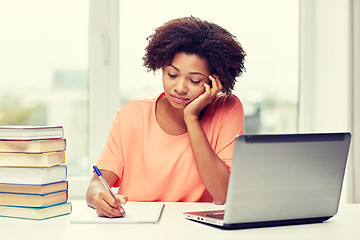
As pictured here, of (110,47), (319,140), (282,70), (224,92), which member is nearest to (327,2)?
(282,70)

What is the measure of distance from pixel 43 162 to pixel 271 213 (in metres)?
0.60

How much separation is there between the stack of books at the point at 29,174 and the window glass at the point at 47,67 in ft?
5.06

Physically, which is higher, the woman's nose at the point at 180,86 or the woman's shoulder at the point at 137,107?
the woman's nose at the point at 180,86

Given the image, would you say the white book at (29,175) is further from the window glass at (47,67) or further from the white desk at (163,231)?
the window glass at (47,67)

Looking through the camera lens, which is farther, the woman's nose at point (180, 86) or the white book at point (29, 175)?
the woman's nose at point (180, 86)

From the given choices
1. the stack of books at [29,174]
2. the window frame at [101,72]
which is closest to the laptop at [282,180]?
the stack of books at [29,174]

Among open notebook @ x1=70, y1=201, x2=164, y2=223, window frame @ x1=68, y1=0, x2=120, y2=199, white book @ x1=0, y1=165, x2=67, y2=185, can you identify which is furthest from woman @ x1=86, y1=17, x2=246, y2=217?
window frame @ x1=68, y1=0, x2=120, y2=199

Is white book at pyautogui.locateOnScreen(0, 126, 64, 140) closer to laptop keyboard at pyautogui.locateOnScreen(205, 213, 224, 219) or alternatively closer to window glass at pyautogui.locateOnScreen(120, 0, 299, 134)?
laptop keyboard at pyautogui.locateOnScreen(205, 213, 224, 219)

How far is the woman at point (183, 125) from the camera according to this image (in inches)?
67.8

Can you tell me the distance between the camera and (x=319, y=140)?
1.17 m

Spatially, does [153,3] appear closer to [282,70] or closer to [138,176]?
[282,70]

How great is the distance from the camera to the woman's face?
1.72m

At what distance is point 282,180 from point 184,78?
664 millimetres

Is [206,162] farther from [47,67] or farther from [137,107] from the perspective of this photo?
[47,67]
